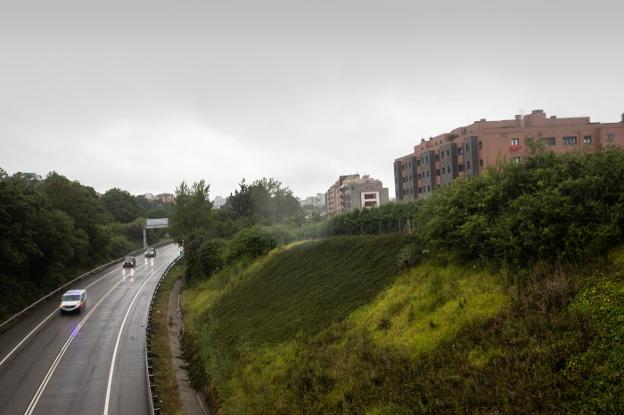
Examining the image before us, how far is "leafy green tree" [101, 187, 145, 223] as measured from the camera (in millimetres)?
119375

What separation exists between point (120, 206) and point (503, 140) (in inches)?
3787

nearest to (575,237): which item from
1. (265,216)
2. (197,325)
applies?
(197,325)

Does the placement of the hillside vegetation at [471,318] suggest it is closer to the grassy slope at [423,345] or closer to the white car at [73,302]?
the grassy slope at [423,345]

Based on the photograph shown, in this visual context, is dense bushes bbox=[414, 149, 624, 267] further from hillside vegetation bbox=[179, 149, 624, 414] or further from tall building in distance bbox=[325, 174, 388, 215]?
tall building in distance bbox=[325, 174, 388, 215]

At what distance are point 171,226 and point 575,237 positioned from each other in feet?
211

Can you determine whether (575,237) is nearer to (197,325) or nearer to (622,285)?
(622,285)

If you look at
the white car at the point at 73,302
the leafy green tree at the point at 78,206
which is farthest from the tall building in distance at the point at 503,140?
the leafy green tree at the point at 78,206

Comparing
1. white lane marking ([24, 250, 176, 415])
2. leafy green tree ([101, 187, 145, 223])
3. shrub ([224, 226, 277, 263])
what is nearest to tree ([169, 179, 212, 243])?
shrub ([224, 226, 277, 263])

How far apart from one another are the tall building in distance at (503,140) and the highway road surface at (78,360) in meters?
32.7

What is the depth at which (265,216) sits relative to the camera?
89.1 m

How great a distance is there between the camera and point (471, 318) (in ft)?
43.4

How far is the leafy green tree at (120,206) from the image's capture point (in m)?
119

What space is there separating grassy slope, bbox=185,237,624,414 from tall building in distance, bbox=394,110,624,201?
1257 inches

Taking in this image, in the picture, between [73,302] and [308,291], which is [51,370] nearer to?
[308,291]
